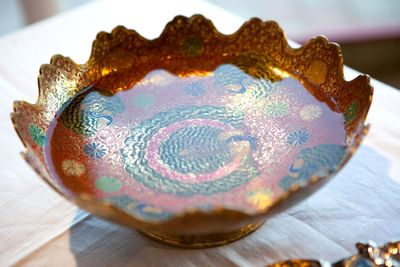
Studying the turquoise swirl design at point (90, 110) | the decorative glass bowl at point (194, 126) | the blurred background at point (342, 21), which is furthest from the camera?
the blurred background at point (342, 21)

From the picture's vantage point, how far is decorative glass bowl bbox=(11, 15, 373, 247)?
0.67 meters

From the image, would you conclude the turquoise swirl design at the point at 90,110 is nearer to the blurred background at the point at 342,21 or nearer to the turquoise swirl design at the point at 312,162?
the turquoise swirl design at the point at 312,162

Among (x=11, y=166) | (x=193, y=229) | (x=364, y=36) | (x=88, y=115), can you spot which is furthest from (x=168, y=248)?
(x=364, y=36)

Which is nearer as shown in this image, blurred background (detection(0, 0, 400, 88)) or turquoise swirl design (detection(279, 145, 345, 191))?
turquoise swirl design (detection(279, 145, 345, 191))

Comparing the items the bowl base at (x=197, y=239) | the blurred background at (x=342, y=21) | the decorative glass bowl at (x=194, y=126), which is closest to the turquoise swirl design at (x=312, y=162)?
the decorative glass bowl at (x=194, y=126)

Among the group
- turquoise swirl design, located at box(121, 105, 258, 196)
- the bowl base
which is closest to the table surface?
the bowl base

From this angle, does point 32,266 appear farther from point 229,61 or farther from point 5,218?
point 229,61

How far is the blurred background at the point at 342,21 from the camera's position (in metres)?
2.28

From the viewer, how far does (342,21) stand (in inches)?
97.0

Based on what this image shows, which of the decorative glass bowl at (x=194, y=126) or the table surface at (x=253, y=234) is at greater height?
the decorative glass bowl at (x=194, y=126)

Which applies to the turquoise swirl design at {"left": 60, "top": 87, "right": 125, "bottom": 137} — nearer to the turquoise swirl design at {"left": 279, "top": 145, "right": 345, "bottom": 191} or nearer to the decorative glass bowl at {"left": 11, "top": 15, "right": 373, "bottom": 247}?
the decorative glass bowl at {"left": 11, "top": 15, "right": 373, "bottom": 247}

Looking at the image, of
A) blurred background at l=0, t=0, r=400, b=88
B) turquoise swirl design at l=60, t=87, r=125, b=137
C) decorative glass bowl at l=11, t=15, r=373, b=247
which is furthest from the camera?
blurred background at l=0, t=0, r=400, b=88

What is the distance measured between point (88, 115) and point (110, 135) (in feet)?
0.25

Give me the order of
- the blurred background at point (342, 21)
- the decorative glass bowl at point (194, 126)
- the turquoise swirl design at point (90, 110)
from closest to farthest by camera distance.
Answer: the decorative glass bowl at point (194, 126)
the turquoise swirl design at point (90, 110)
the blurred background at point (342, 21)
